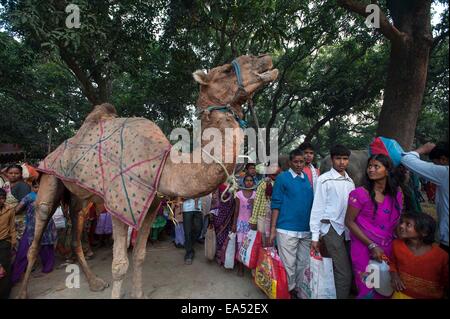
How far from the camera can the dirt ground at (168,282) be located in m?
3.41

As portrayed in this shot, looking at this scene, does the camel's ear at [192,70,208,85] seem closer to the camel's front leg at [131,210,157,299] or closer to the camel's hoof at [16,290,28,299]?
the camel's front leg at [131,210,157,299]

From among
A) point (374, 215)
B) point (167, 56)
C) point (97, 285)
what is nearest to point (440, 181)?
point (374, 215)

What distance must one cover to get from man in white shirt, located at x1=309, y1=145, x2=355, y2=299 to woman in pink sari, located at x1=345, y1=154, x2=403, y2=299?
185 mm

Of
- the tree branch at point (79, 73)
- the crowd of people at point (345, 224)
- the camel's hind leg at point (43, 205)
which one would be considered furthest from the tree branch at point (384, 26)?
the camel's hind leg at point (43, 205)

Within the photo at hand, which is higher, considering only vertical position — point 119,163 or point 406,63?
point 406,63

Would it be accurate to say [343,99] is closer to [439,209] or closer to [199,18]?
[199,18]

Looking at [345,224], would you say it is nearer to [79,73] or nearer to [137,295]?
[137,295]

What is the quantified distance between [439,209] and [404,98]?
2.88 meters

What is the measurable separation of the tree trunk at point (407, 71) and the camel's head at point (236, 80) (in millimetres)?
3474

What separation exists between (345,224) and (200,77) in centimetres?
192

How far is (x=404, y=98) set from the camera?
15.6ft

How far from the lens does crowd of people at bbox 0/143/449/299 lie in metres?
2.20

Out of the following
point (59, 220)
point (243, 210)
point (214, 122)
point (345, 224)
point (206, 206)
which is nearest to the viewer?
point (214, 122)

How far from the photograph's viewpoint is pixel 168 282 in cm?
376
